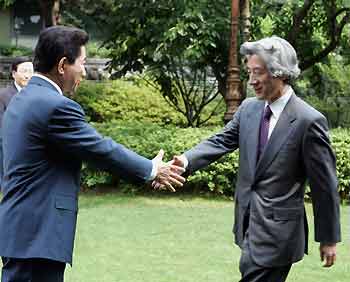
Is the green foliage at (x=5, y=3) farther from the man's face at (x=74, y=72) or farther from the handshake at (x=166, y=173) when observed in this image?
the man's face at (x=74, y=72)

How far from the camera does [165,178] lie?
375 cm

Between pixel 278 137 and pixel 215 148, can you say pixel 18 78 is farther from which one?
pixel 278 137

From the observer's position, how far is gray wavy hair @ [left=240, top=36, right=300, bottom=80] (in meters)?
3.63

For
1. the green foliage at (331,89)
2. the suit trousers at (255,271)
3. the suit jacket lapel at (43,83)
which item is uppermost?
the suit jacket lapel at (43,83)

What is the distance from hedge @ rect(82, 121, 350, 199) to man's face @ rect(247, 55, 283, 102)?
5584 mm

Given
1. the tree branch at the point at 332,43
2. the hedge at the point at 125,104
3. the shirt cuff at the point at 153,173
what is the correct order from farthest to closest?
the hedge at the point at 125,104 < the tree branch at the point at 332,43 < the shirt cuff at the point at 153,173

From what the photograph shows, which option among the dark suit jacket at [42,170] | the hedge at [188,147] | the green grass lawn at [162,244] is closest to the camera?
the dark suit jacket at [42,170]

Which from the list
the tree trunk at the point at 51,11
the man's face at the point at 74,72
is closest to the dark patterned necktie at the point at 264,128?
the man's face at the point at 74,72

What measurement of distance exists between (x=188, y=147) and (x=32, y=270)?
6.46 m

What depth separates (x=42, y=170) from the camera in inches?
127

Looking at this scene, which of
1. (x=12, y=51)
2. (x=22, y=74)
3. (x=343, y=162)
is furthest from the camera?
(x=12, y=51)

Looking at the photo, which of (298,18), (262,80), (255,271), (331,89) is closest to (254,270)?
(255,271)

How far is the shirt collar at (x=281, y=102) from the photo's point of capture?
373 cm

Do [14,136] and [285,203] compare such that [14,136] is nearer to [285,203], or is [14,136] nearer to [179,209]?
[285,203]
